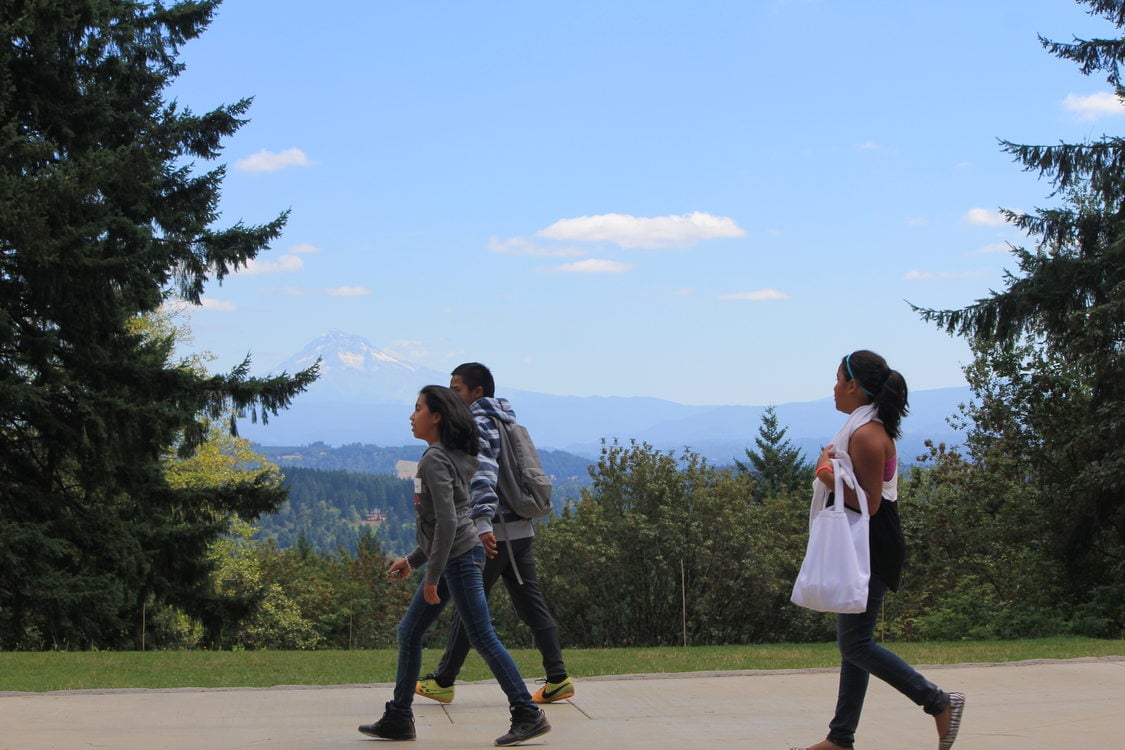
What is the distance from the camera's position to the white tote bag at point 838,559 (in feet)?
16.0

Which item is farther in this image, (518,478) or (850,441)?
(518,478)

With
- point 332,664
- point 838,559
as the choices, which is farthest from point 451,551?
point 332,664

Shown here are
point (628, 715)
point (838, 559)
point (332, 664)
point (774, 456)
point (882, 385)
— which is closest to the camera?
point (838, 559)

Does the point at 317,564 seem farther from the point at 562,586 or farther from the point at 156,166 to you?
the point at 156,166

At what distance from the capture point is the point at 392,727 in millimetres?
5762

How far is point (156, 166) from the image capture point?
15391 mm

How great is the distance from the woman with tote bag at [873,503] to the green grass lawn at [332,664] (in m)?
3.19

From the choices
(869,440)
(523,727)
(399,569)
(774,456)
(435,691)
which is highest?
(774,456)

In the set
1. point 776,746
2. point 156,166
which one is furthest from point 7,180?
point 776,746

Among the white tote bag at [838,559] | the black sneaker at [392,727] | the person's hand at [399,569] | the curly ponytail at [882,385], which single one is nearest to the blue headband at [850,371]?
the curly ponytail at [882,385]

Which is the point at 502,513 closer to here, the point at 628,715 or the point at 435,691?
the point at 435,691

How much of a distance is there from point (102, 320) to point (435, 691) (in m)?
11.4

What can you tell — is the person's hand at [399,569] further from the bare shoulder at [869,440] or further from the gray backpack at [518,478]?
the bare shoulder at [869,440]

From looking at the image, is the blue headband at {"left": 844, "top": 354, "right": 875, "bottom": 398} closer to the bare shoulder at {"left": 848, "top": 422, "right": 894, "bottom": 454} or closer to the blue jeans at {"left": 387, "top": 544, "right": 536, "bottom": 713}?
the bare shoulder at {"left": 848, "top": 422, "right": 894, "bottom": 454}
